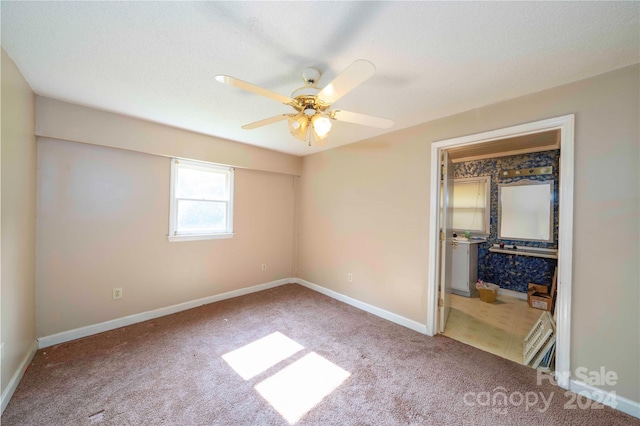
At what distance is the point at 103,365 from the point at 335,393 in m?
1.94

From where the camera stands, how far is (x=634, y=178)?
162cm

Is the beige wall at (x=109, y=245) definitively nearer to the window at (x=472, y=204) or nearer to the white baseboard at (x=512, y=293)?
the window at (x=472, y=204)

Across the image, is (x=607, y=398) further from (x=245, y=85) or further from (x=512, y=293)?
(x=245, y=85)

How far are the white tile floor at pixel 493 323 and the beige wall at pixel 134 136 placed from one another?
3.45 metres

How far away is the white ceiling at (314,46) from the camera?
1.20 metres

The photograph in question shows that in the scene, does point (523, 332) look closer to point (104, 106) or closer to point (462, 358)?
point (462, 358)

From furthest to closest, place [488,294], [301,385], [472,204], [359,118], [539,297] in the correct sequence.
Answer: [472,204]
[488,294]
[539,297]
[301,385]
[359,118]

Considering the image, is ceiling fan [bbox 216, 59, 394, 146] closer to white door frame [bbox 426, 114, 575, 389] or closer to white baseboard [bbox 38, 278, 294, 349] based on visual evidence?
white door frame [bbox 426, 114, 575, 389]

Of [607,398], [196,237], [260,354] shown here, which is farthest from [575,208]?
[196,237]

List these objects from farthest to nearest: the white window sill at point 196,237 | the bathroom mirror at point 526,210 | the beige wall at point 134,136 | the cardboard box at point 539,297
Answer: the bathroom mirror at point 526,210, the cardboard box at point 539,297, the white window sill at point 196,237, the beige wall at point 134,136

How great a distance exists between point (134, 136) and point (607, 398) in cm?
468

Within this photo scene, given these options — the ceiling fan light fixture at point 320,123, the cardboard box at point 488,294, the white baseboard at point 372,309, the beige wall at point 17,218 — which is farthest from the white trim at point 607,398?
the beige wall at point 17,218

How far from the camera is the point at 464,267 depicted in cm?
392

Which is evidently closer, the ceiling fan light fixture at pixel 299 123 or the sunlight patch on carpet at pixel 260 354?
the ceiling fan light fixture at pixel 299 123
